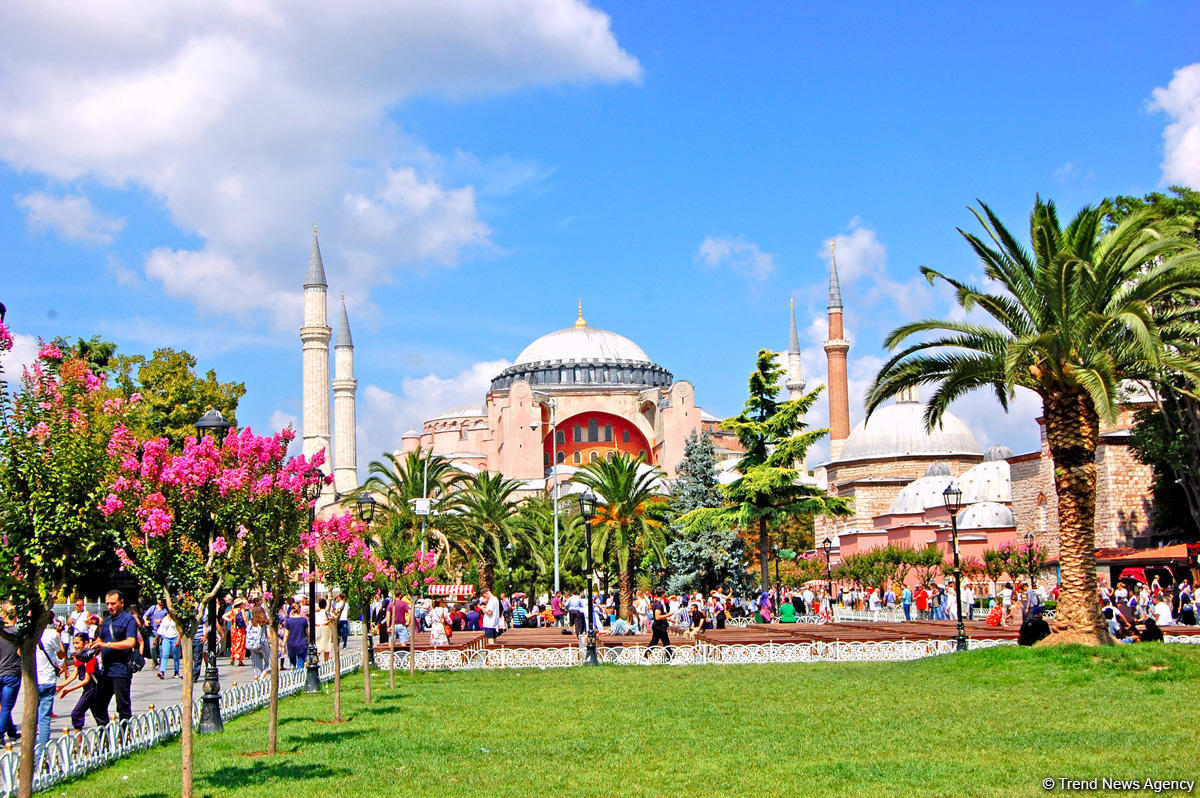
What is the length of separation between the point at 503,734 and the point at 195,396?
2215cm

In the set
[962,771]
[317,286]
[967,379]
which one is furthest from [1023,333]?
[317,286]

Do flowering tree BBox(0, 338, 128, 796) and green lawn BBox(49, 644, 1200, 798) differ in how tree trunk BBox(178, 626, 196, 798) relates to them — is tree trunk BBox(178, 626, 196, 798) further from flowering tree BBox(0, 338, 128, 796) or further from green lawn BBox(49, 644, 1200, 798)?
flowering tree BBox(0, 338, 128, 796)

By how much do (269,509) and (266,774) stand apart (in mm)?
1778

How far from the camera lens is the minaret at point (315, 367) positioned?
48.8 metres

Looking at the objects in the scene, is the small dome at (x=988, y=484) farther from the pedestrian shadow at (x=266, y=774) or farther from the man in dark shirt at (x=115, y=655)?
the pedestrian shadow at (x=266, y=774)

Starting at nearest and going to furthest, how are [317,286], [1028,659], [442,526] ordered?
[1028,659] → [442,526] → [317,286]

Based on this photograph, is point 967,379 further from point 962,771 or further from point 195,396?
point 195,396

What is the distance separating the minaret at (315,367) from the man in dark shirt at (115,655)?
39846mm

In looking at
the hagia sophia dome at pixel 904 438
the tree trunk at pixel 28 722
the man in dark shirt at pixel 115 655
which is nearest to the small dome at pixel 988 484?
the hagia sophia dome at pixel 904 438

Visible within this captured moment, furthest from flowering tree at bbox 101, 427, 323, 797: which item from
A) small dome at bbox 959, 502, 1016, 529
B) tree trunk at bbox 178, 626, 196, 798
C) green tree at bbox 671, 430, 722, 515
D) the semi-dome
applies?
the semi-dome

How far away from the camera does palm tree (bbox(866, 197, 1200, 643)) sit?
13.0 m

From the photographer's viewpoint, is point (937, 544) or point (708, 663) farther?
point (937, 544)

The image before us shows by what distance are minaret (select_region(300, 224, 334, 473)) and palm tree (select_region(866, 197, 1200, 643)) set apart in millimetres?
38135

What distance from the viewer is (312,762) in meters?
8.35
